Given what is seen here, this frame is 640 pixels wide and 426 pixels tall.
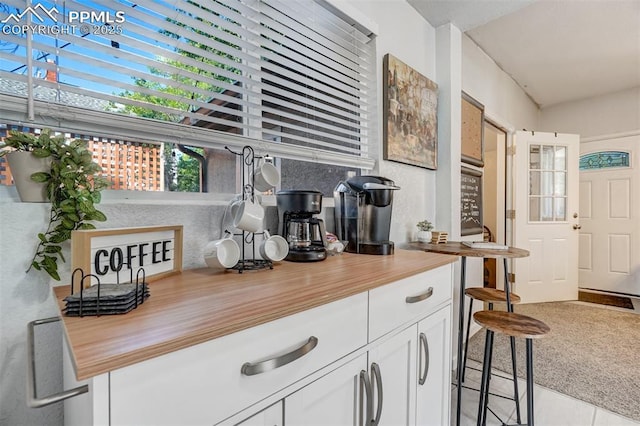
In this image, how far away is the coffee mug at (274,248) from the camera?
1.09 m

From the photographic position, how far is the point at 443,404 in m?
1.31

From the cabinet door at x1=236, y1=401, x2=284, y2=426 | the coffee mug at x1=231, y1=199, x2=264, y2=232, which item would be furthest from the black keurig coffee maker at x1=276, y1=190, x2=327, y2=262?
the cabinet door at x1=236, y1=401, x2=284, y2=426

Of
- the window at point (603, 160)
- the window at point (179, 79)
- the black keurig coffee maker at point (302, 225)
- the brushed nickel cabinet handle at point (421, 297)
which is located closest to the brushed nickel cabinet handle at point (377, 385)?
the brushed nickel cabinet handle at point (421, 297)

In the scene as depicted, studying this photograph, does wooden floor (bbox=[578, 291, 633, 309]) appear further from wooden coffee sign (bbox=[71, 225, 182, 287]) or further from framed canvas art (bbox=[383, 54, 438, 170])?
wooden coffee sign (bbox=[71, 225, 182, 287])

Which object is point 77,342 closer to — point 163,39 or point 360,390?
point 360,390

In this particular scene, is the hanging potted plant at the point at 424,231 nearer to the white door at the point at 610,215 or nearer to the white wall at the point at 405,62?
the white wall at the point at 405,62

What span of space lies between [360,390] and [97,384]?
0.69 meters

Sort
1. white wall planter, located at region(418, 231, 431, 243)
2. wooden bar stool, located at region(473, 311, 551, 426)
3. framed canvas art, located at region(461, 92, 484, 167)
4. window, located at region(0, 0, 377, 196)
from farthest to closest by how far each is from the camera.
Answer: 1. framed canvas art, located at region(461, 92, 484, 167)
2. white wall planter, located at region(418, 231, 431, 243)
3. wooden bar stool, located at region(473, 311, 551, 426)
4. window, located at region(0, 0, 377, 196)

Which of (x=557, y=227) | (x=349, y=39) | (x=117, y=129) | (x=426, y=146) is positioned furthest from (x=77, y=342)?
(x=557, y=227)

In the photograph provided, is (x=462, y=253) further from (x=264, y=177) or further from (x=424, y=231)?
(x=264, y=177)

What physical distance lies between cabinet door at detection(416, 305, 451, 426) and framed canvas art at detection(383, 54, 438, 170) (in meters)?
0.99

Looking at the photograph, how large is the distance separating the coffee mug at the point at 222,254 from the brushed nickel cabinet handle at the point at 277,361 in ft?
1.28

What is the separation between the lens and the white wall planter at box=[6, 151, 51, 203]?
2.38 ft

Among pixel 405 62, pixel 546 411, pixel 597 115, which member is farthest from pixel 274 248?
pixel 597 115
